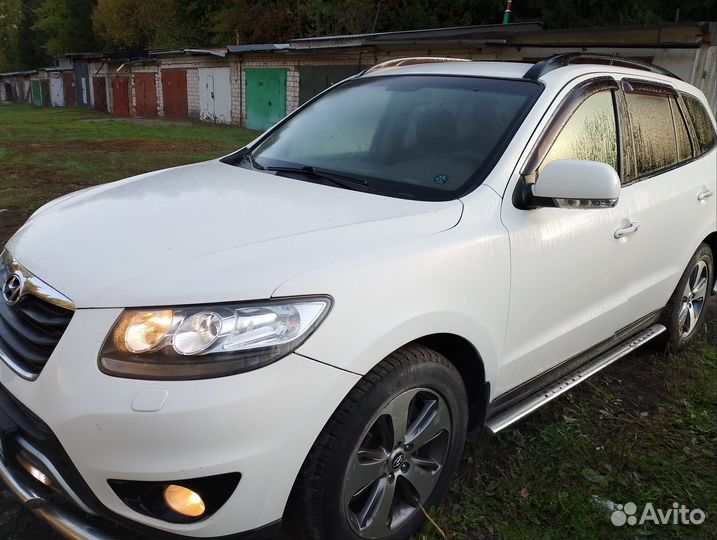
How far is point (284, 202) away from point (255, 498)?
44.0 inches

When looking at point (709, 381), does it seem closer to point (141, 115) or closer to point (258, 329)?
point (258, 329)

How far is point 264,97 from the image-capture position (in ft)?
70.9

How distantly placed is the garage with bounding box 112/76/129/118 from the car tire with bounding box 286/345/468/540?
34591mm

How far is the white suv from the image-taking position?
1.64 meters

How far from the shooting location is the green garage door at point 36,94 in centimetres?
5396

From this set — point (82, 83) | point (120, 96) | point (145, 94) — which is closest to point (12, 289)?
point (145, 94)

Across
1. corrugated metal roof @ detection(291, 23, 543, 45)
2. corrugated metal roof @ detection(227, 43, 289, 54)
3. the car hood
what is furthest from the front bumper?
corrugated metal roof @ detection(227, 43, 289, 54)

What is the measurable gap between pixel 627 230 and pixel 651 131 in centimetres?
82

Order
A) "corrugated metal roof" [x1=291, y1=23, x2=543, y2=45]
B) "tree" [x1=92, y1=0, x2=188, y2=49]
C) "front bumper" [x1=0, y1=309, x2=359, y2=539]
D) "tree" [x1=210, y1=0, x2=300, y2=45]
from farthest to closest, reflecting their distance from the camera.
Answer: "tree" [x1=92, y1=0, x2=188, y2=49] → "tree" [x1=210, y1=0, x2=300, y2=45] → "corrugated metal roof" [x1=291, y1=23, x2=543, y2=45] → "front bumper" [x1=0, y1=309, x2=359, y2=539]

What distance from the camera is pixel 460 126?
275 centimetres

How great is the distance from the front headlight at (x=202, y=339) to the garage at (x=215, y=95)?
2347 centimetres

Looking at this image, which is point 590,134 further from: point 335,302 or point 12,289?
point 12,289

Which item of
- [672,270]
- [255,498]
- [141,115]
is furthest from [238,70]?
[255,498]

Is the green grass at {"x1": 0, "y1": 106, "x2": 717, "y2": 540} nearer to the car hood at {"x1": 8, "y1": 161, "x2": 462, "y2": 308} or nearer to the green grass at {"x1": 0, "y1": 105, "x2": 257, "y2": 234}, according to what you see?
the car hood at {"x1": 8, "y1": 161, "x2": 462, "y2": 308}
